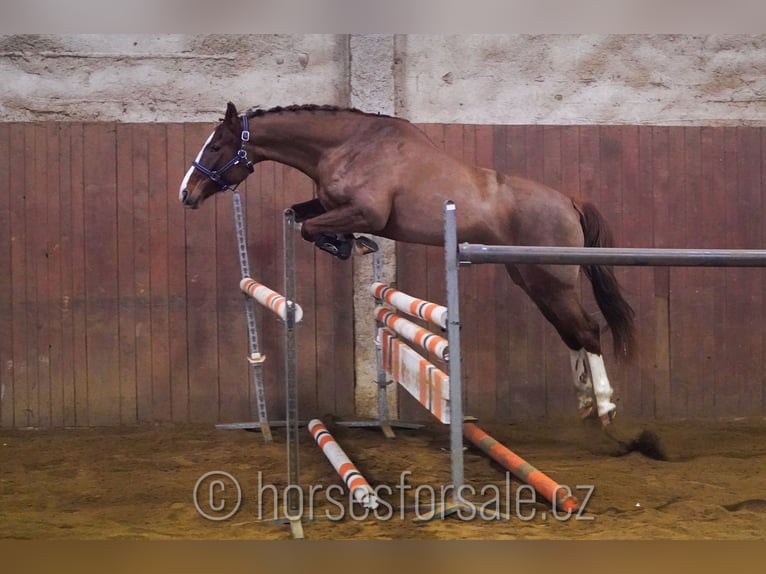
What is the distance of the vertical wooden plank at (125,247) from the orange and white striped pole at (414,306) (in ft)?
4.68

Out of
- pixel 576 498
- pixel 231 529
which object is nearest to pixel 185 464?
pixel 231 529

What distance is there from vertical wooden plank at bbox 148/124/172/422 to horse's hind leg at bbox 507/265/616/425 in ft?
6.35

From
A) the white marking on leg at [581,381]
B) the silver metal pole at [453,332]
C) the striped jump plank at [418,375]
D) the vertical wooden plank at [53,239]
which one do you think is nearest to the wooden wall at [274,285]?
the vertical wooden plank at [53,239]

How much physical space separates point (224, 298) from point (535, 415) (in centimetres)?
188

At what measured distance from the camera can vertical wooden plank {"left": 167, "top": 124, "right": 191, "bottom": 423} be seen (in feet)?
12.9

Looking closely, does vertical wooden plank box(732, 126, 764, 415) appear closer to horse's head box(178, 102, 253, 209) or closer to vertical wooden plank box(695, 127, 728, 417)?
vertical wooden plank box(695, 127, 728, 417)

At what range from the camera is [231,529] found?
7.02 feet

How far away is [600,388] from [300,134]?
5.88 ft

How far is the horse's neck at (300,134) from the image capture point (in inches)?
126

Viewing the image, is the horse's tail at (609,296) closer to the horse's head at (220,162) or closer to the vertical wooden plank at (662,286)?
the vertical wooden plank at (662,286)

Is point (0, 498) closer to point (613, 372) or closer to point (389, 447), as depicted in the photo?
point (389, 447)

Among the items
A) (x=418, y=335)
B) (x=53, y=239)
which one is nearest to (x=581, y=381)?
(x=418, y=335)

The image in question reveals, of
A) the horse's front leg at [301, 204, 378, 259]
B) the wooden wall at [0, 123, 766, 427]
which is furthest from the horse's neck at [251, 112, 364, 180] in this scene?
the wooden wall at [0, 123, 766, 427]

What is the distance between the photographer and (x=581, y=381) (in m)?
3.44
